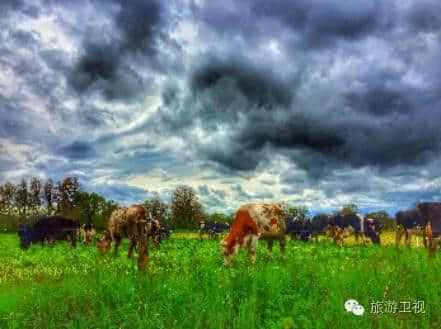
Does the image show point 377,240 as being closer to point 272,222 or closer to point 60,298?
point 272,222

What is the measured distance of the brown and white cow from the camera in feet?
57.2

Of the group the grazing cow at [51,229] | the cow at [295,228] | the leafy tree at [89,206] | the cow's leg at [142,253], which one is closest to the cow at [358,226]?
the cow at [295,228]

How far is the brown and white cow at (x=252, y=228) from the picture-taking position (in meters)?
17.4

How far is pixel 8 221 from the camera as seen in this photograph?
8881 centimetres

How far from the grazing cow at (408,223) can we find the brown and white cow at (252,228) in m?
15.1

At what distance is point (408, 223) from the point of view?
32.7 meters

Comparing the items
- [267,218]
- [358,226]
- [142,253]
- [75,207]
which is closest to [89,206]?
[75,207]

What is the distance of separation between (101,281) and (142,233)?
2257 mm

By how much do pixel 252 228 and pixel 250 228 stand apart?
0.29 ft

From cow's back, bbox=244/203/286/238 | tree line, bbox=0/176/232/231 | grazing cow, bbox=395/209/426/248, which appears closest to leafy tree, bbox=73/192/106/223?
tree line, bbox=0/176/232/231

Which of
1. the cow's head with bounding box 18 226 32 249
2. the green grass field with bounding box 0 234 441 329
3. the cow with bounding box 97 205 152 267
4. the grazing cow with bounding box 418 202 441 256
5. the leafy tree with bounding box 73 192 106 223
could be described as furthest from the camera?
the leafy tree with bounding box 73 192 106 223

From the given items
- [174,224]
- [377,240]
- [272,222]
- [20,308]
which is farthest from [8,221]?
[20,308]

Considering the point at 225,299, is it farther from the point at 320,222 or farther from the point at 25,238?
the point at 320,222

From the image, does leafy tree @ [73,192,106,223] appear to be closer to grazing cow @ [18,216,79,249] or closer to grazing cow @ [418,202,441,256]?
grazing cow @ [18,216,79,249]
